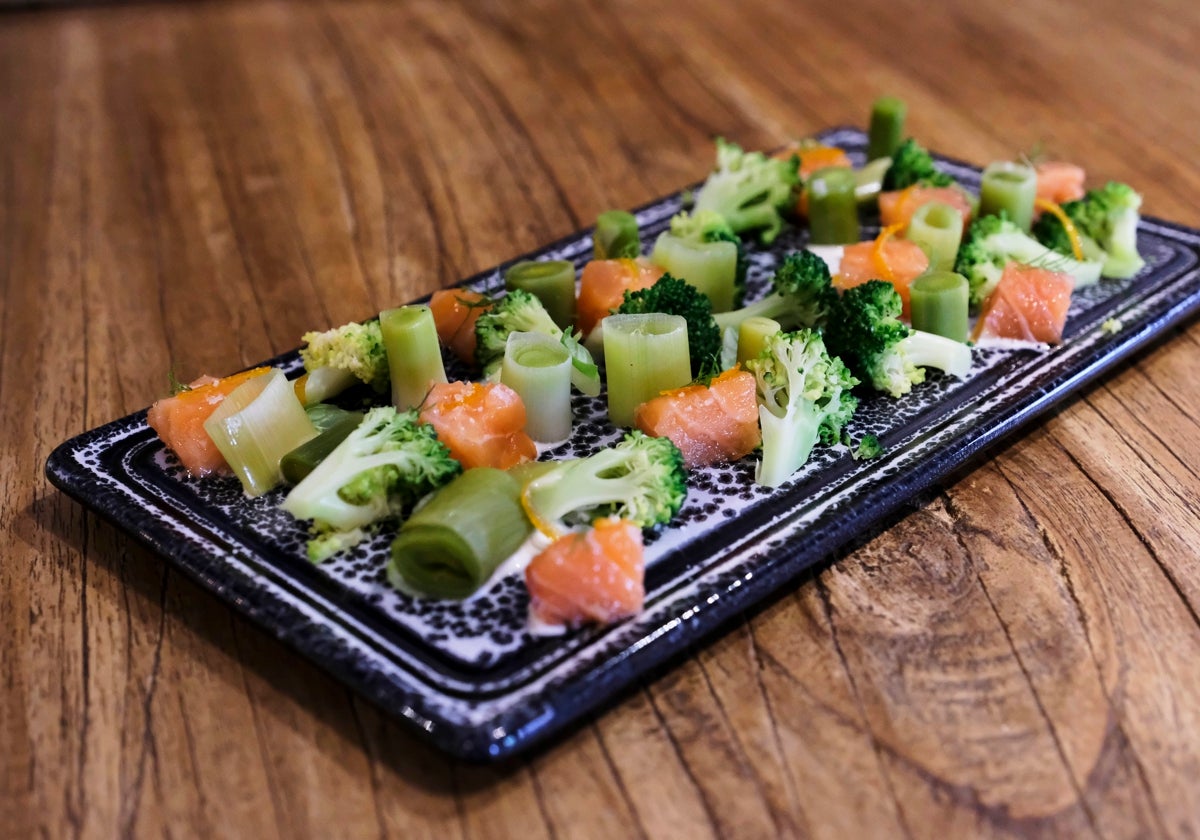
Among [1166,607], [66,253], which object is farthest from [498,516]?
[66,253]

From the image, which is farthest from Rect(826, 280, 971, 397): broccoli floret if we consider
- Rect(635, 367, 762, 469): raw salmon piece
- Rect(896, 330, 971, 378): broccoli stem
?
Rect(635, 367, 762, 469): raw salmon piece

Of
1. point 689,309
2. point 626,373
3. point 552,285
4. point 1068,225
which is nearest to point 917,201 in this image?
point 1068,225

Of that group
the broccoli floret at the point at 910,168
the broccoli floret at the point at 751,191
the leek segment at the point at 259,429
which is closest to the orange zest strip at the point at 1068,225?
the broccoli floret at the point at 910,168

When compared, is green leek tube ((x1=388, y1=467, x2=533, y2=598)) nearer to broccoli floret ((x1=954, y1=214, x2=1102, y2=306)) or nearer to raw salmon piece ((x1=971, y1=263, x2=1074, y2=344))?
raw salmon piece ((x1=971, y1=263, x2=1074, y2=344))

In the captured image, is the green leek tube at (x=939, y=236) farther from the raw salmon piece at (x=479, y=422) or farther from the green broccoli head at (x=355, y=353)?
the green broccoli head at (x=355, y=353)

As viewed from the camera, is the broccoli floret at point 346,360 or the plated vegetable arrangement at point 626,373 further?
the broccoli floret at point 346,360

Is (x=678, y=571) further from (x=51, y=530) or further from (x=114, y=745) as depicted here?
(x=51, y=530)

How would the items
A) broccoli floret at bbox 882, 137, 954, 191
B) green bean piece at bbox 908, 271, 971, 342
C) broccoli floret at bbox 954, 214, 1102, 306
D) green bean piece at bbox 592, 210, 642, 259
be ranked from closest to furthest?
green bean piece at bbox 908, 271, 971, 342
broccoli floret at bbox 954, 214, 1102, 306
green bean piece at bbox 592, 210, 642, 259
broccoli floret at bbox 882, 137, 954, 191

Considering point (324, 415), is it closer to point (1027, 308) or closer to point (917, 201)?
point (1027, 308)
